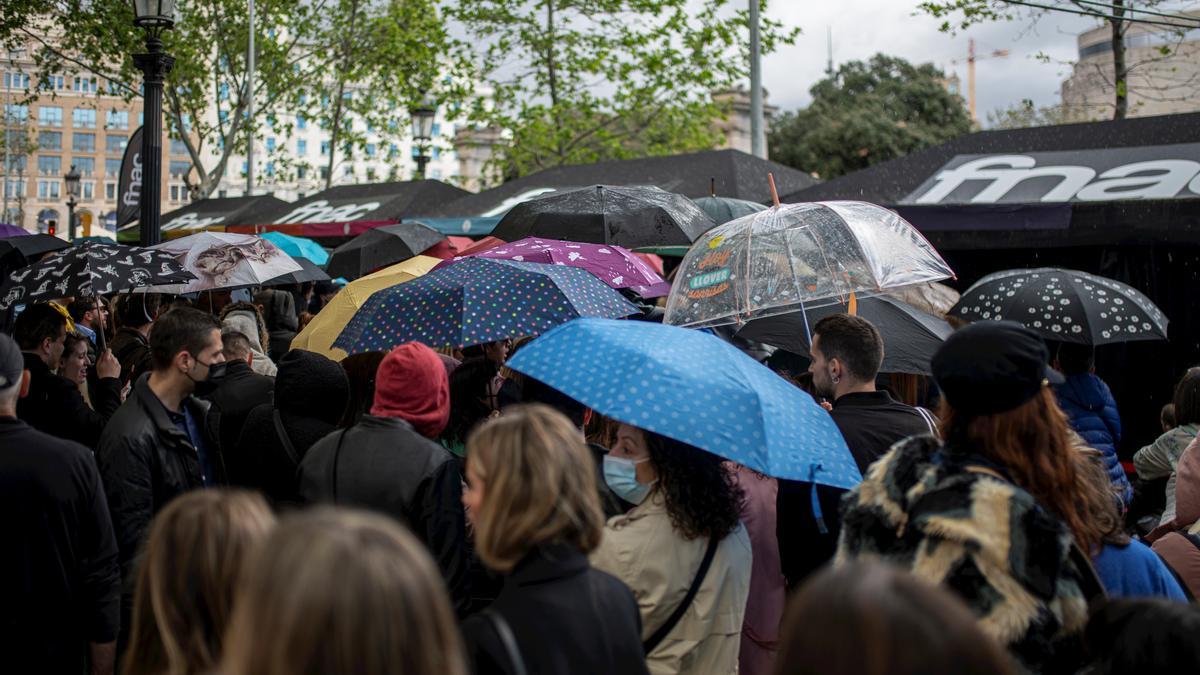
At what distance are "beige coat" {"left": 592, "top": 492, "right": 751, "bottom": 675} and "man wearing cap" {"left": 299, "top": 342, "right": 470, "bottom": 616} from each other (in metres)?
0.71

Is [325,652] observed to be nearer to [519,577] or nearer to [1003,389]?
[519,577]

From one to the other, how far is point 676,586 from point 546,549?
2.92ft

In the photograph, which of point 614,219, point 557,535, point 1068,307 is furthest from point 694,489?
point 614,219

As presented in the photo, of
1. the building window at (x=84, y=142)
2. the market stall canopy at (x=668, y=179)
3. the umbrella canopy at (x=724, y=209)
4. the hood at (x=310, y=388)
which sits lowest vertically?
the hood at (x=310, y=388)

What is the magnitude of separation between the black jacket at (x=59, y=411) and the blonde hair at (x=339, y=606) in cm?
498

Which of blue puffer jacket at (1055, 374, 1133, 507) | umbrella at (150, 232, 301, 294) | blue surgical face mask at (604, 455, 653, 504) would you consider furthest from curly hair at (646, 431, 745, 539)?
umbrella at (150, 232, 301, 294)

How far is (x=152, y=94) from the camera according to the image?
9.04 meters

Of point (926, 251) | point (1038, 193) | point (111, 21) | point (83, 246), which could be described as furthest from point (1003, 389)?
point (111, 21)

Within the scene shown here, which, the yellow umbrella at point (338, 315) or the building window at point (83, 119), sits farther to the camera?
the building window at point (83, 119)

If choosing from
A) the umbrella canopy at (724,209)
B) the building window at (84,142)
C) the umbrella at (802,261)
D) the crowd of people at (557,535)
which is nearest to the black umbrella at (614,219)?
the umbrella canopy at (724,209)

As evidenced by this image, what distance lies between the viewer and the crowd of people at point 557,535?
1612 mm

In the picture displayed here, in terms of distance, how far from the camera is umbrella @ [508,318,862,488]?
11.0 ft

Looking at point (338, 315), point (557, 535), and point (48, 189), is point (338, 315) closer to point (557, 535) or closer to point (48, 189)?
point (557, 535)

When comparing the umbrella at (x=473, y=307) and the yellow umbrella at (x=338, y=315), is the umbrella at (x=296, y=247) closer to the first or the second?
the yellow umbrella at (x=338, y=315)
